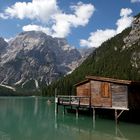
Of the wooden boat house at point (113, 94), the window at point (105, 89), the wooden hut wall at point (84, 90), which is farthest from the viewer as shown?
the wooden hut wall at point (84, 90)

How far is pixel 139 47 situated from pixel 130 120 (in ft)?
504

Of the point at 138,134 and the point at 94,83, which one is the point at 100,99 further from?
the point at 138,134

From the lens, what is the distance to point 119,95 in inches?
1902

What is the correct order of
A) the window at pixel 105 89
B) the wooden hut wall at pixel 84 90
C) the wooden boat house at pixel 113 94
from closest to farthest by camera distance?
1. the wooden boat house at pixel 113 94
2. the window at pixel 105 89
3. the wooden hut wall at pixel 84 90

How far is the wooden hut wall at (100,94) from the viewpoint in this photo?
50781mm

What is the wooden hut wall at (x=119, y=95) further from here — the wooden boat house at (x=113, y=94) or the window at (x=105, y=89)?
the window at (x=105, y=89)

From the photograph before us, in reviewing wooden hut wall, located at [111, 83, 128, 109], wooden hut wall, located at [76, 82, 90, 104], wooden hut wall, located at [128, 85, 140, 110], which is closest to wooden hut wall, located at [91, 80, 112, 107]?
wooden hut wall, located at [111, 83, 128, 109]

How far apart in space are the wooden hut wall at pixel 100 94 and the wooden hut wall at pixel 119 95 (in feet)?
3.83

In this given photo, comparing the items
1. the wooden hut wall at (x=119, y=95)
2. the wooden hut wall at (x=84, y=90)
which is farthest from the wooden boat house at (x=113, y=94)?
the wooden hut wall at (x=84, y=90)

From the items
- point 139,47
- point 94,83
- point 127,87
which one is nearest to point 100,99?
point 94,83

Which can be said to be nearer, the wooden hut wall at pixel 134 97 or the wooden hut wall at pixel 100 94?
the wooden hut wall at pixel 134 97

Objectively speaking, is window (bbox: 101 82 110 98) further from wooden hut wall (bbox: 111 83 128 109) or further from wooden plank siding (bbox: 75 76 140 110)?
wooden hut wall (bbox: 111 83 128 109)

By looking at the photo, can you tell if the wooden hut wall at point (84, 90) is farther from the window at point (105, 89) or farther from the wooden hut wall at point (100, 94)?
the window at point (105, 89)

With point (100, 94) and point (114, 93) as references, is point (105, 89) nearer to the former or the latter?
point (100, 94)
